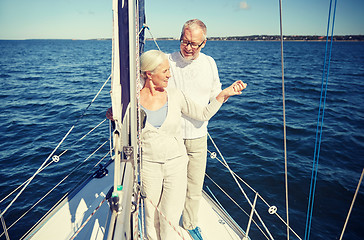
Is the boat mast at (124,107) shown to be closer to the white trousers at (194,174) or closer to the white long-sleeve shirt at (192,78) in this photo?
the white long-sleeve shirt at (192,78)

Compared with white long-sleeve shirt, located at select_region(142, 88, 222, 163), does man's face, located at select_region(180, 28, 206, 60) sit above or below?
above

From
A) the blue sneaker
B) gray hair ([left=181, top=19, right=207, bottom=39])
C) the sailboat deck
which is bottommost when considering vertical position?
the blue sneaker

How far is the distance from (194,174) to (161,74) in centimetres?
134

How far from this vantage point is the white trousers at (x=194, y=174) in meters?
2.44

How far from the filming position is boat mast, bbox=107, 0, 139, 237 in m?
1.19

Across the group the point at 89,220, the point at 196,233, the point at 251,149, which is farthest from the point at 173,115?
the point at 251,149

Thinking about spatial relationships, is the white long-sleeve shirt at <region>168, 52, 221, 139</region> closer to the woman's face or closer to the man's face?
the man's face

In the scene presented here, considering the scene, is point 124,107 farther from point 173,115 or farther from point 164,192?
point 164,192

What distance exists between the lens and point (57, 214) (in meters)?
2.98

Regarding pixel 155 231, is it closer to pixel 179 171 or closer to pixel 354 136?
pixel 179 171

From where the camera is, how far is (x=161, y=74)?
1.78 metres

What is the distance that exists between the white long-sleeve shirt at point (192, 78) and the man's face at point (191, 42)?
10 centimetres

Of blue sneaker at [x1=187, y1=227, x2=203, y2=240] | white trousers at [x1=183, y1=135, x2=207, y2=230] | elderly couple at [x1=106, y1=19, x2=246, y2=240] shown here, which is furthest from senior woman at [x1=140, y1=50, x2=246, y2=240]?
blue sneaker at [x1=187, y1=227, x2=203, y2=240]

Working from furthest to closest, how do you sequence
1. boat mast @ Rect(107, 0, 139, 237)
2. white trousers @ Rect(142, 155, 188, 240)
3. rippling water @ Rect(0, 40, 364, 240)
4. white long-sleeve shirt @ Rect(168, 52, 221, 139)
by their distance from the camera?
rippling water @ Rect(0, 40, 364, 240), white long-sleeve shirt @ Rect(168, 52, 221, 139), white trousers @ Rect(142, 155, 188, 240), boat mast @ Rect(107, 0, 139, 237)
